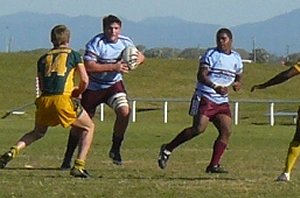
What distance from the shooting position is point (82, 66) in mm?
14125

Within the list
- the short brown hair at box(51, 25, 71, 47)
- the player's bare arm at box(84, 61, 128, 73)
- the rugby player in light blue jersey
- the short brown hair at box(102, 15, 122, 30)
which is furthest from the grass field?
the short brown hair at box(102, 15, 122, 30)

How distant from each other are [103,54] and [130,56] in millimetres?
388

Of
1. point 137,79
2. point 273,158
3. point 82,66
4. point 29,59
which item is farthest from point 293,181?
point 29,59

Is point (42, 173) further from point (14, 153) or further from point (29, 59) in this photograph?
point (29, 59)

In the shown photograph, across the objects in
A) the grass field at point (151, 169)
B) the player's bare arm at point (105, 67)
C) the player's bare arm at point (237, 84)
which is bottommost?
the grass field at point (151, 169)

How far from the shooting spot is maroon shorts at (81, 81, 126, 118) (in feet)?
53.3

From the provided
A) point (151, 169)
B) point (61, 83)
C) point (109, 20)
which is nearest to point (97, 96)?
point (109, 20)

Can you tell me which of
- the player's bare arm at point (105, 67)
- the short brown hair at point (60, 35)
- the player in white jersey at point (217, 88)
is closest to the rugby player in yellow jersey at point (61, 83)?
the short brown hair at point (60, 35)

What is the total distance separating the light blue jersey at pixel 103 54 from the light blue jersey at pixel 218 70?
1.22 meters

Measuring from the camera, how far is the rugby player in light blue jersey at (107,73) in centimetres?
1566

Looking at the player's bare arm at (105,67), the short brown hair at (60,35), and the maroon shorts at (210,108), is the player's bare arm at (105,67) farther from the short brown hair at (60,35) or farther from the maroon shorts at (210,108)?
the short brown hair at (60,35)

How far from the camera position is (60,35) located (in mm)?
14000

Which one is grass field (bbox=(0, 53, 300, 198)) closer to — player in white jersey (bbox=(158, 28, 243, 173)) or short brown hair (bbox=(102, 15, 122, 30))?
player in white jersey (bbox=(158, 28, 243, 173))

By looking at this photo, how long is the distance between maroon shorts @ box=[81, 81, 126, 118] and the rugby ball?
654 millimetres
